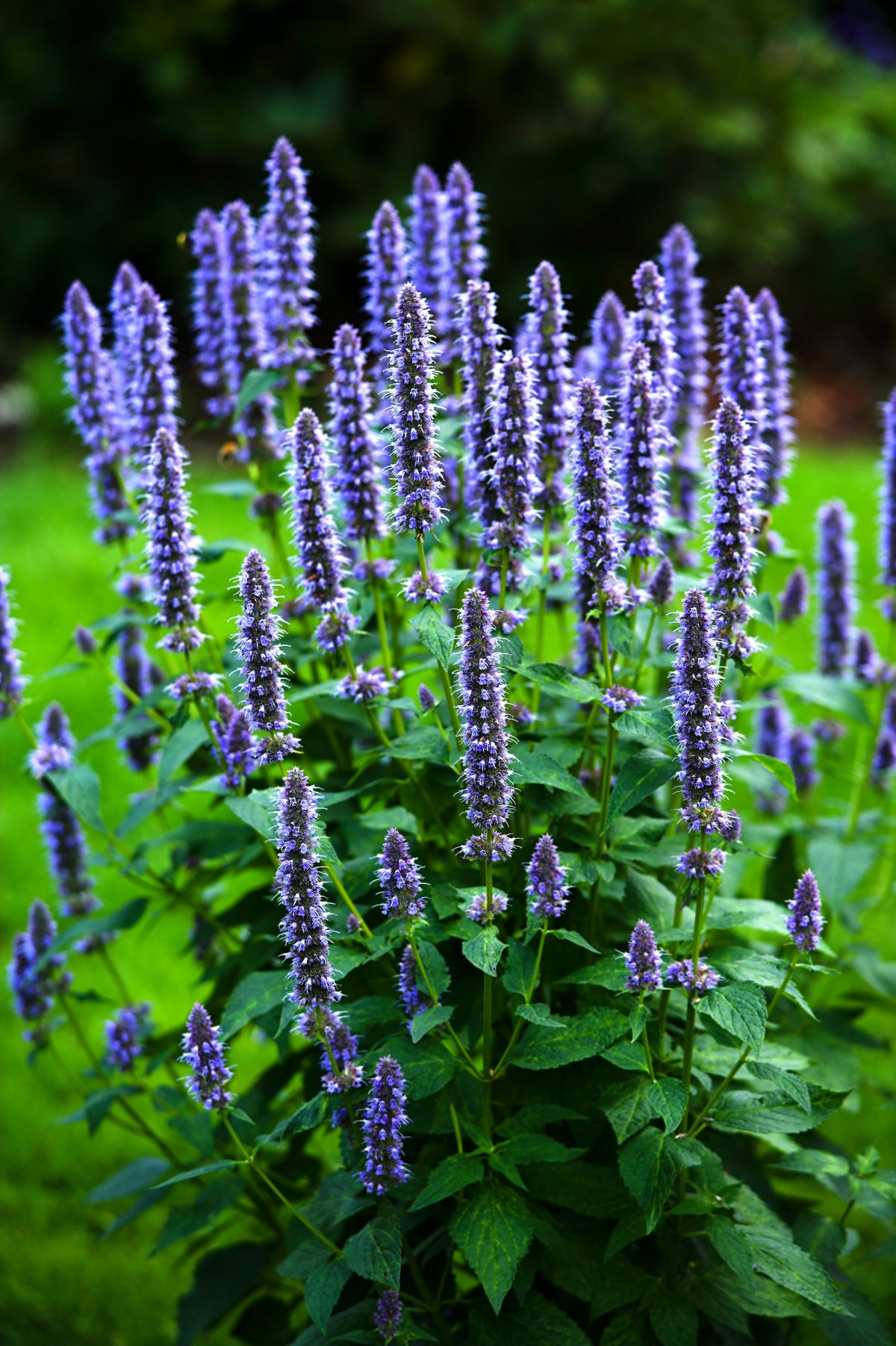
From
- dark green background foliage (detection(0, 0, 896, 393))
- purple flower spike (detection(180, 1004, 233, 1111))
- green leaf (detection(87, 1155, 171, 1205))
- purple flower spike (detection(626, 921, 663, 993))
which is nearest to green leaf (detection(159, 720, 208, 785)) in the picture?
purple flower spike (detection(180, 1004, 233, 1111))

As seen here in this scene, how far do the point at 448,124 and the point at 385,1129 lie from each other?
11947mm

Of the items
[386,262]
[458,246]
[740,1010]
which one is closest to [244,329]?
[386,262]

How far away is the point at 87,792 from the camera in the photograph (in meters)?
3.85

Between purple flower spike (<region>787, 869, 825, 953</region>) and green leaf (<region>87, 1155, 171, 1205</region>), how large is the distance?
2.13 metres

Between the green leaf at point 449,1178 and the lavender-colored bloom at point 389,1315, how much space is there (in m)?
0.21

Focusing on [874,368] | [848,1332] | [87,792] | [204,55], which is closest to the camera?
[848,1332]

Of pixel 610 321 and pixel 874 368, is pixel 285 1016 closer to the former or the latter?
pixel 610 321

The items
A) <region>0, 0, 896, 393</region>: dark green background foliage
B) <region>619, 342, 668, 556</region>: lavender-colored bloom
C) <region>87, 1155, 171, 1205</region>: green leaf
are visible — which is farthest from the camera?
<region>0, 0, 896, 393</region>: dark green background foliage

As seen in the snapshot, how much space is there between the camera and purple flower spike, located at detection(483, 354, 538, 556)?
307 centimetres

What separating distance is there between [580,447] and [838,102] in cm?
1179

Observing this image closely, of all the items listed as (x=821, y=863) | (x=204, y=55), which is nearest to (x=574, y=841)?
(x=821, y=863)

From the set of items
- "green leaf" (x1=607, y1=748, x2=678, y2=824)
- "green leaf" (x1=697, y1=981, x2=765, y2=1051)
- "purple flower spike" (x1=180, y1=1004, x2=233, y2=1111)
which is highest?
"green leaf" (x1=607, y1=748, x2=678, y2=824)

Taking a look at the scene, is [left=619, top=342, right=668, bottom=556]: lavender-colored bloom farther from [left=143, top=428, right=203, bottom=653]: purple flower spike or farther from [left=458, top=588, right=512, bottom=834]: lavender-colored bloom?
[left=143, top=428, right=203, bottom=653]: purple flower spike

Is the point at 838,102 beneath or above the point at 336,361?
above
